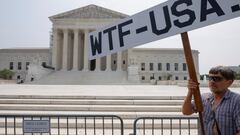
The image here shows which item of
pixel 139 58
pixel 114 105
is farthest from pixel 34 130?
pixel 139 58

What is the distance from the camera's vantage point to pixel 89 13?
6775 cm

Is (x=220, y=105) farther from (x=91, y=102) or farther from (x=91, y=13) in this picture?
(x=91, y=13)

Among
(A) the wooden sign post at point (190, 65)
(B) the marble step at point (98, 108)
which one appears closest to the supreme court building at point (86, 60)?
(B) the marble step at point (98, 108)

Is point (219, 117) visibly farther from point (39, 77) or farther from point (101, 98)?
point (39, 77)

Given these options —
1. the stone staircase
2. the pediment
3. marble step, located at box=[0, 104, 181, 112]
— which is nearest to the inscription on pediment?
the pediment

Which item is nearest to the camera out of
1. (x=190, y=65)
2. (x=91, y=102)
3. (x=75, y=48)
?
(x=190, y=65)

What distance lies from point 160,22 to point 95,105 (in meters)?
9.79

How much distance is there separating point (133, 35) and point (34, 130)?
3.52 meters

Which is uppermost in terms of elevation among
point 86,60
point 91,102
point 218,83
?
point 86,60

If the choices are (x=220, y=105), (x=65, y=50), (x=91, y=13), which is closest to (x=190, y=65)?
(x=220, y=105)

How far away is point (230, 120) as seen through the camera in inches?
122

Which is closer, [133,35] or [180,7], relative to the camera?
[180,7]

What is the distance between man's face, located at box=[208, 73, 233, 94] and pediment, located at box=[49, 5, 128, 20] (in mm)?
64503

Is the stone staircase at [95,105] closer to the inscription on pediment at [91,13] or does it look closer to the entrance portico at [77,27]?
the entrance portico at [77,27]
